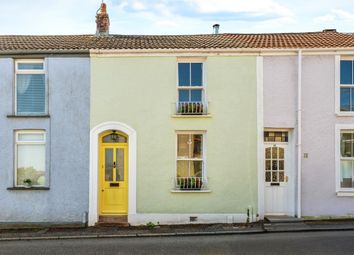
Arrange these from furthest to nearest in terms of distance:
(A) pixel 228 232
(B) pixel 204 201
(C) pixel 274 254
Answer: (B) pixel 204 201 → (A) pixel 228 232 → (C) pixel 274 254

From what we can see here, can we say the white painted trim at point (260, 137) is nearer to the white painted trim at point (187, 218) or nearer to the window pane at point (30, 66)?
the white painted trim at point (187, 218)

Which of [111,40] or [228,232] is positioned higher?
[111,40]

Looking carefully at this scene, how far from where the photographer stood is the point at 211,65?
13.7m

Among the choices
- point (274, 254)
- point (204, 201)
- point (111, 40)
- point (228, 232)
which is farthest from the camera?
point (111, 40)

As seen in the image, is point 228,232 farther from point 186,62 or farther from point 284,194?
point 186,62

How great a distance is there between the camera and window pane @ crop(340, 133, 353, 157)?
13.7 m

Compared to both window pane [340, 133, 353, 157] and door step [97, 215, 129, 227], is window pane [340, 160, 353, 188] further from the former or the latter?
door step [97, 215, 129, 227]

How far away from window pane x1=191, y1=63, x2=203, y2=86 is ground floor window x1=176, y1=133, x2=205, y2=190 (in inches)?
72.6

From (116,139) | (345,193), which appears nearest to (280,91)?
(345,193)

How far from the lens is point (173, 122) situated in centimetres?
1366

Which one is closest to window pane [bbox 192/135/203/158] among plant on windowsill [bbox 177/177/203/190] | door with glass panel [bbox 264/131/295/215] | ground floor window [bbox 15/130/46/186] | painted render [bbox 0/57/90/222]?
plant on windowsill [bbox 177/177/203/190]

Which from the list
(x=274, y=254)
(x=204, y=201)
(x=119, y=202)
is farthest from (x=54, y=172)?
(x=274, y=254)

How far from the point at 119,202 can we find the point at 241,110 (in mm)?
5375

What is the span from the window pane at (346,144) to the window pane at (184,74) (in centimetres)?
574
